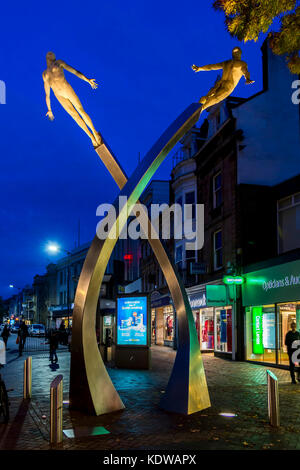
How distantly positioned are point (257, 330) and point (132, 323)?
20.0 ft

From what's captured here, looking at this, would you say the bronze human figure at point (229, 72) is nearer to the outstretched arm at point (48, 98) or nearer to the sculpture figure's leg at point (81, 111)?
the sculpture figure's leg at point (81, 111)

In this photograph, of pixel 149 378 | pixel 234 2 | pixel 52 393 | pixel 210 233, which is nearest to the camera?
pixel 52 393

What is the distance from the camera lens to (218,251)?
24922mm

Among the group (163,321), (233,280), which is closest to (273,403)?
(233,280)

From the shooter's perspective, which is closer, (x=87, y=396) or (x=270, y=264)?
(x=87, y=396)

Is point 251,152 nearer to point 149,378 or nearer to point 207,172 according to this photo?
point 207,172

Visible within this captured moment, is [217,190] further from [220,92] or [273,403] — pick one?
[273,403]

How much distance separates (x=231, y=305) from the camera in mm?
22312

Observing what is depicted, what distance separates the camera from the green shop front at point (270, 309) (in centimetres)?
1727

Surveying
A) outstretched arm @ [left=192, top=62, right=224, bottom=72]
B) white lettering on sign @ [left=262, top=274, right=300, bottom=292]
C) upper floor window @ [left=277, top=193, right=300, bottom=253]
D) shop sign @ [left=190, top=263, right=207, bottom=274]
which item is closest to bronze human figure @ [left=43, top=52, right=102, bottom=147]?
outstretched arm @ [left=192, top=62, right=224, bottom=72]

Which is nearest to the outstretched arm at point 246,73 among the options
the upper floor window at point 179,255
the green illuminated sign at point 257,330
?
the green illuminated sign at point 257,330

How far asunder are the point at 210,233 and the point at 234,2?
18.2 meters

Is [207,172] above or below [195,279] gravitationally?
above

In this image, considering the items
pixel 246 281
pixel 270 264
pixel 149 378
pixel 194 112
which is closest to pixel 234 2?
pixel 194 112
